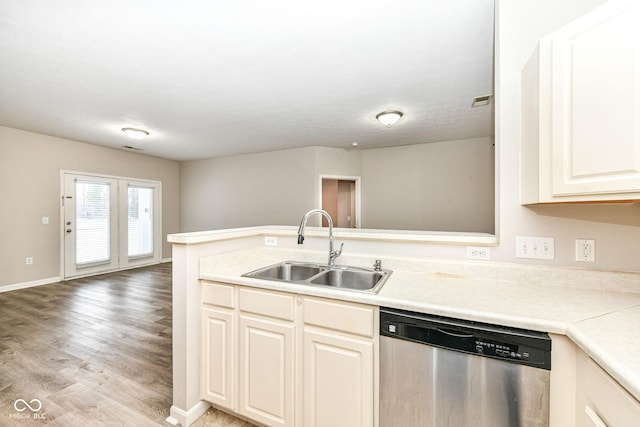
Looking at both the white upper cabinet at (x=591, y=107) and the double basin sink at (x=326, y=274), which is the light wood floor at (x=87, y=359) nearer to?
the double basin sink at (x=326, y=274)

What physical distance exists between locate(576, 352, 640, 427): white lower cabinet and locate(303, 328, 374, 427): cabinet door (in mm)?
730

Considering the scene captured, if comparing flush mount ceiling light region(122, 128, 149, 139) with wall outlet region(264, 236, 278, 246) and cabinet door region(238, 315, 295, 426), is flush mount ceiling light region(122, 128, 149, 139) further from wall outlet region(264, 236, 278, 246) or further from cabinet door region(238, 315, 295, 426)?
cabinet door region(238, 315, 295, 426)

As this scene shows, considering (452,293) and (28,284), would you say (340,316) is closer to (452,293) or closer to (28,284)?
(452,293)

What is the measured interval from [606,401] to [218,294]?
1675mm

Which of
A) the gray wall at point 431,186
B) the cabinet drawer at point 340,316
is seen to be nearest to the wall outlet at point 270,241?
the cabinet drawer at point 340,316

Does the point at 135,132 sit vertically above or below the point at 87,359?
above

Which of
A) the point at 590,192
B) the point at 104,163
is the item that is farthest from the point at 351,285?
the point at 104,163

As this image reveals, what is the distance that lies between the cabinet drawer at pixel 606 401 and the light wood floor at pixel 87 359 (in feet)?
5.71

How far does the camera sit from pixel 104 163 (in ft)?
17.4

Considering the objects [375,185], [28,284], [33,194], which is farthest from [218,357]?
[33,194]

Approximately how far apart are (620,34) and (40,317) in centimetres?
515

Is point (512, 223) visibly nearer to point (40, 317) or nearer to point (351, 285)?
point (351, 285)

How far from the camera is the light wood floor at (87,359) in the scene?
68.0 inches

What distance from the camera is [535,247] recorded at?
1.48 meters
